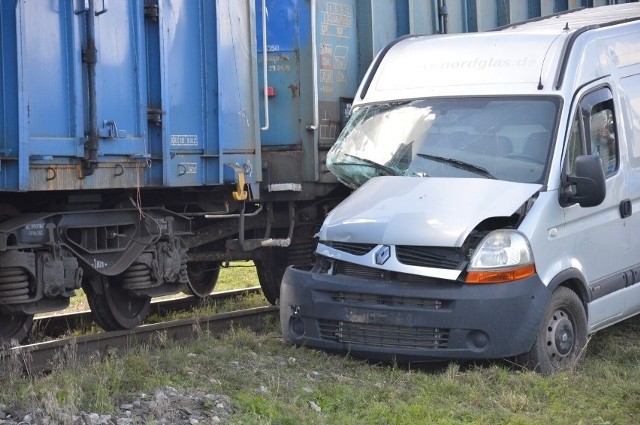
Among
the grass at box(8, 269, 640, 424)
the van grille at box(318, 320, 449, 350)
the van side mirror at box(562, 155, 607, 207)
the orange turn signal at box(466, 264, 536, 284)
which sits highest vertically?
the van side mirror at box(562, 155, 607, 207)

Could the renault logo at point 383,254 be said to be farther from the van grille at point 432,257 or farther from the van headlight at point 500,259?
the van headlight at point 500,259

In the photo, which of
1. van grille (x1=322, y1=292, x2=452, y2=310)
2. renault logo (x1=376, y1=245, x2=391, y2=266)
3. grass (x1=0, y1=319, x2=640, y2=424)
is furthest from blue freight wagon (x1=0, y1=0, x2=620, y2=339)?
renault logo (x1=376, y1=245, x2=391, y2=266)

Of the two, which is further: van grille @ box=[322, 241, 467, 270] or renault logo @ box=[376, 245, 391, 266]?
renault logo @ box=[376, 245, 391, 266]

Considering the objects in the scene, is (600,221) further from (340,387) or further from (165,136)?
(165,136)

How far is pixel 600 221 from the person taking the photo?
7863 millimetres

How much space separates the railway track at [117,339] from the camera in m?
7.57

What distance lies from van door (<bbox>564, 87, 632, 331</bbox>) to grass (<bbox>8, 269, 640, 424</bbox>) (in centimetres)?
50

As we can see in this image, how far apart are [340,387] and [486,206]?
161 centimetres

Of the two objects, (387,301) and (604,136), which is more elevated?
(604,136)

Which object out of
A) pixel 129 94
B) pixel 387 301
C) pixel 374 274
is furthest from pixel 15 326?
pixel 387 301

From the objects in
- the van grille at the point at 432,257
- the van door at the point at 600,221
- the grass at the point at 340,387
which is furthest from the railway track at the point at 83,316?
the van door at the point at 600,221

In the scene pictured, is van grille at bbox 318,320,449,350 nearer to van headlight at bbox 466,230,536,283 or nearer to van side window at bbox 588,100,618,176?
van headlight at bbox 466,230,536,283

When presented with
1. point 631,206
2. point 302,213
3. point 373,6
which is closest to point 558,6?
point 373,6

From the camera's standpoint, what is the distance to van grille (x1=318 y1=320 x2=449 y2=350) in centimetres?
714
